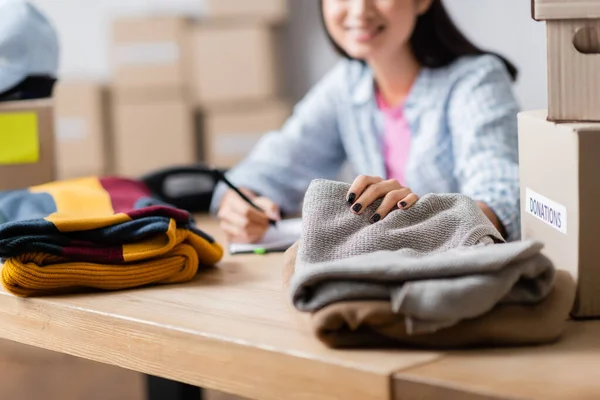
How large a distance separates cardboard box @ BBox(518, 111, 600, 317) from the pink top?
744 millimetres

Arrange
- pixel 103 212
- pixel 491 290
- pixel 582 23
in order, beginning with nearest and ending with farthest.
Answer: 1. pixel 491 290
2. pixel 582 23
3. pixel 103 212

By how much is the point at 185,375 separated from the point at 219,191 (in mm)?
760

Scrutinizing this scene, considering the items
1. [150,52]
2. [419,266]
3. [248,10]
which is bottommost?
[419,266]

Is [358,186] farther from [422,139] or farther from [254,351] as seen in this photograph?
[422,139]

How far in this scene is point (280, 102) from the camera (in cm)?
305

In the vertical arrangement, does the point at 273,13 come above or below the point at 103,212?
above

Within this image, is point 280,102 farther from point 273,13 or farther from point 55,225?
point 55,225

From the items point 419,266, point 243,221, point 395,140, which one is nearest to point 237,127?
point 395,140

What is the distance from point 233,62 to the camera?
305 cm

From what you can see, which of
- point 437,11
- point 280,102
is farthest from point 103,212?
point 280,102

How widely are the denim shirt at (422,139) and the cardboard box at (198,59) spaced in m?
1.25

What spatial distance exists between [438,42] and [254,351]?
3.30 ft

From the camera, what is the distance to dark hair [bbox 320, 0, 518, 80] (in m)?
1.68

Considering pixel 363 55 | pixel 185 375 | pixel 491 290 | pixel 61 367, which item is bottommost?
pixel 61 367
